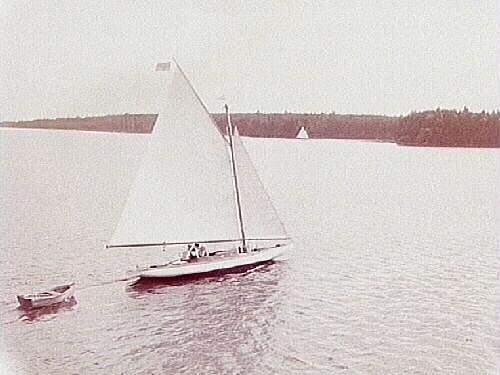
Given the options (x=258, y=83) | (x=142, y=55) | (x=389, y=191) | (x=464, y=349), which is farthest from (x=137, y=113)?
(x=464, y=349)

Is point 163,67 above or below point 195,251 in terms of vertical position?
above

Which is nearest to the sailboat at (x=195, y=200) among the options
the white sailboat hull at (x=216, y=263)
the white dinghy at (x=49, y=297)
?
the white sailboat hull at (x=216, y=263)

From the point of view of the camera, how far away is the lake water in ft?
3.84

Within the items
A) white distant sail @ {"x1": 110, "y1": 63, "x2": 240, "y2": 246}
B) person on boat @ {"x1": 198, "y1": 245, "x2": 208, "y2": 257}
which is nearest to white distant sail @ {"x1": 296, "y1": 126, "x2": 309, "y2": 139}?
white distant sail @ {"x1": 110, "y1": 63, "x2": 240, "y2": 246}

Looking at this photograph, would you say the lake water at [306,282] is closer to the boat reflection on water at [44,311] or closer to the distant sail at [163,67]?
the boat reflection on water at [44,311]

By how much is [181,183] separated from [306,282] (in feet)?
0.84

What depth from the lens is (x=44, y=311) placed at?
1.31 meters

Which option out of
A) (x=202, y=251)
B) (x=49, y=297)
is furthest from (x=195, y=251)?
(x=49, y=297)

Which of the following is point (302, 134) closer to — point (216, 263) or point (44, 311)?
point (216, 263)

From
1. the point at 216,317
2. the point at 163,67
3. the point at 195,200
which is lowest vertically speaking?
the point at 216,317

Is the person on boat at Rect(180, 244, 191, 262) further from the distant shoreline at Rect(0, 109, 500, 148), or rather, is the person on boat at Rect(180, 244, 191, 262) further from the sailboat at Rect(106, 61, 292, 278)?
the distant shoreline at Rect(0, 109, 500, 148)

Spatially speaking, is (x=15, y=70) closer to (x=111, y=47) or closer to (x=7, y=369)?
(x=111, y=47)

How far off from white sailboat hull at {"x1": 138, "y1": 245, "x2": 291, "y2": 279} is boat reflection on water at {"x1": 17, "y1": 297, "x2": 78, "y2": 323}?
0.46 feet

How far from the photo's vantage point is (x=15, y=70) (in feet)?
4.72
